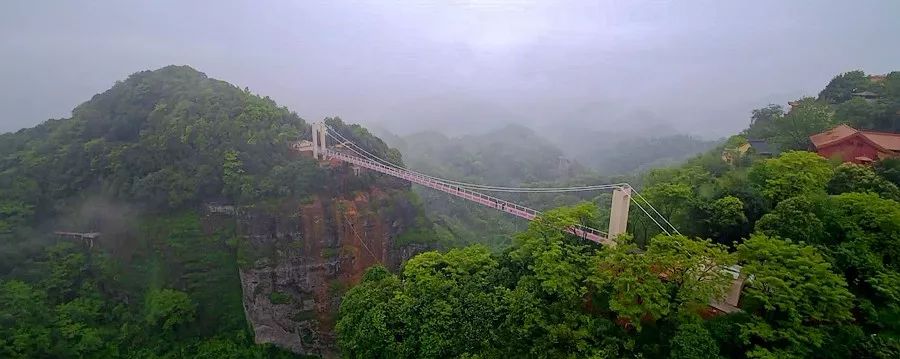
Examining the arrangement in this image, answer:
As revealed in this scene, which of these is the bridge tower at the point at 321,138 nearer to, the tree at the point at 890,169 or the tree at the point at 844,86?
the tree at the point at 890,169

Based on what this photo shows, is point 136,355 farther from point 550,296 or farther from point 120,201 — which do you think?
point 550,296

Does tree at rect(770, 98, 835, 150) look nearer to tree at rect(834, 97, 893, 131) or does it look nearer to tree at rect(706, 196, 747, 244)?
tree at rect(834, 97, 893, 131)

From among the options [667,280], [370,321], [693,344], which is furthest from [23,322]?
[693,344]

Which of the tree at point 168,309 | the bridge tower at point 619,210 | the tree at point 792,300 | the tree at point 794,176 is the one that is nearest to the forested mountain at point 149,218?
the tree at point 168,309

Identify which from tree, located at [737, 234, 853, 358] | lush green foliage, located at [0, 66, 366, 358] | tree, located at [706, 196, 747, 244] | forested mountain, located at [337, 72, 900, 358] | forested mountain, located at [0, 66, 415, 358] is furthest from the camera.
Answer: forested mountain, located at [0, 66, 415, 358]

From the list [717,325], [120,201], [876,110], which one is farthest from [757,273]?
[120,201]

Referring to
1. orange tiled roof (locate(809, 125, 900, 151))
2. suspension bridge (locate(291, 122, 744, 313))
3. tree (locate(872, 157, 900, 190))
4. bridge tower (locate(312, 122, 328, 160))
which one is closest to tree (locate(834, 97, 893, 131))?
orange tiled roof (locate(809, 125, 900, 151))

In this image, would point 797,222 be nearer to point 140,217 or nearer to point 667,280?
point 667,280
